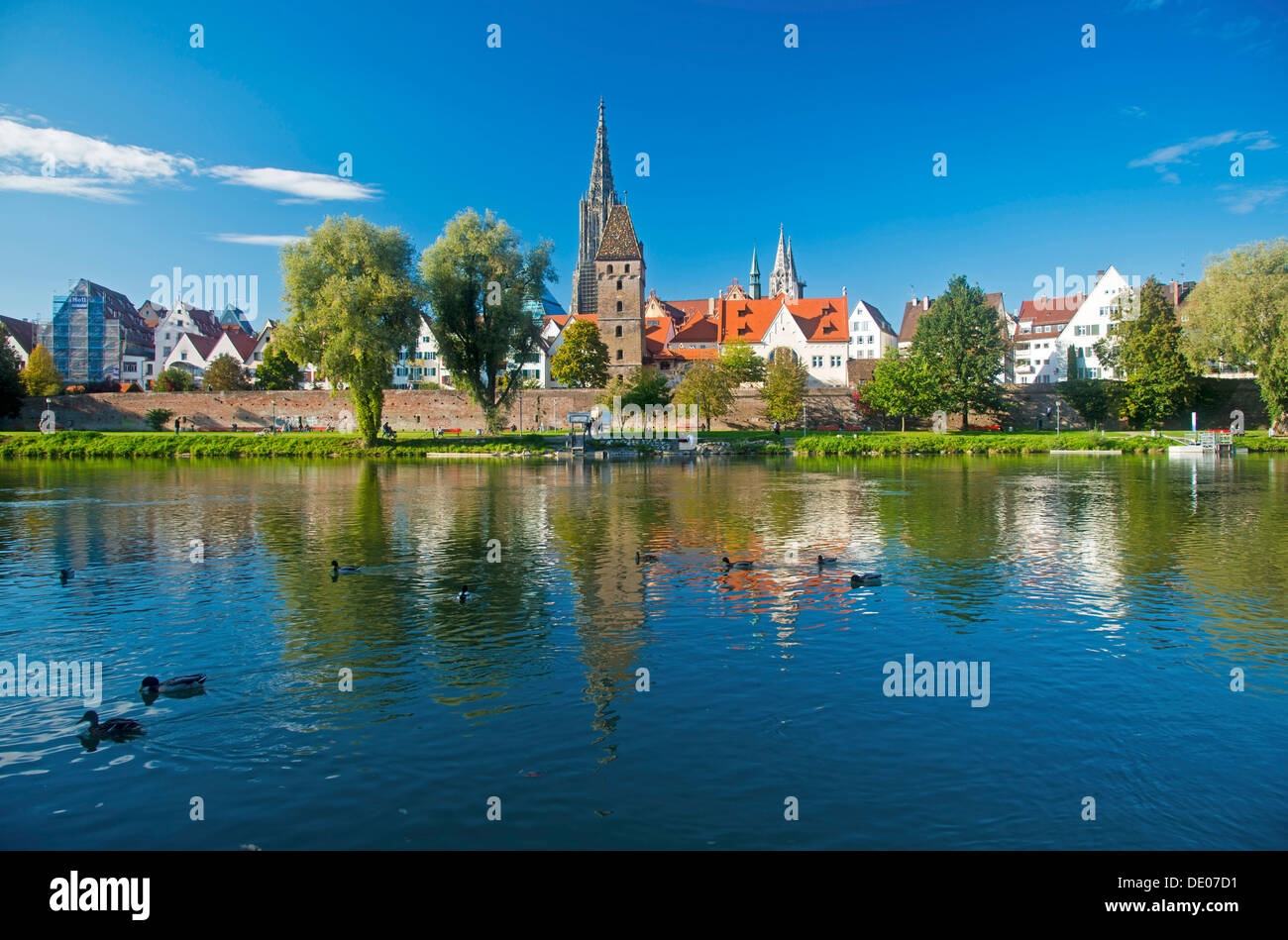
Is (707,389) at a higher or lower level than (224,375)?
lower

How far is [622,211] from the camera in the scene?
10800cm

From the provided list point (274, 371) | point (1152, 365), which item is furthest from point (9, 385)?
point (1152, 365)

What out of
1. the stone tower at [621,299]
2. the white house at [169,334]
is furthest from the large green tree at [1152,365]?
the white house at [169,334]

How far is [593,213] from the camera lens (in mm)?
163000

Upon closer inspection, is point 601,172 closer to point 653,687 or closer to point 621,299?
point 621,299

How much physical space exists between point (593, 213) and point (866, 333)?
66.9 meters

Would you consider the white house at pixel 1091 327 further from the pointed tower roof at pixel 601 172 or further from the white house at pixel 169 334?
the white house at pixel 169 334

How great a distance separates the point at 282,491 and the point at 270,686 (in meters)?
30.9

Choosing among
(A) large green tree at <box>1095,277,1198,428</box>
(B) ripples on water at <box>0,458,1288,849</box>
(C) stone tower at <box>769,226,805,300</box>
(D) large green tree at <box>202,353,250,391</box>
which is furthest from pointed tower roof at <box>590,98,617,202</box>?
(B) ripples on water at <box>0,458,1288,849</box>

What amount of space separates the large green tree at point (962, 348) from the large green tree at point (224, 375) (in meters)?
80.4

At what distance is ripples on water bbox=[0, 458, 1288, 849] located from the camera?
816 cm

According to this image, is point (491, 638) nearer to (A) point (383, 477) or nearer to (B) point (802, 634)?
(B) point (802, 634)
